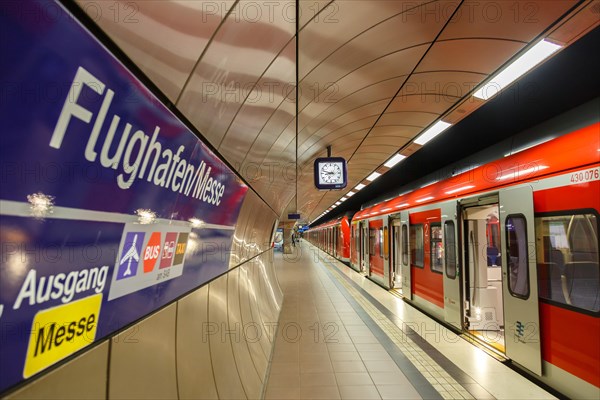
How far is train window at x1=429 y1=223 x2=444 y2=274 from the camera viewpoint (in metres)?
7.00

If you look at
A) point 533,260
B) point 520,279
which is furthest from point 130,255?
point 520,279

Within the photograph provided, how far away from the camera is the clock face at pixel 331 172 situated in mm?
6387

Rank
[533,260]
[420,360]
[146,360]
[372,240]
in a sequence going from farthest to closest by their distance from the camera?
[372,240], [420,360], [533,260], [146,360]

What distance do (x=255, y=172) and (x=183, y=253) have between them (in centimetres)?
258

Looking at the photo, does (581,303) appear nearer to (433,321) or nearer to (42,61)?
(433,321)

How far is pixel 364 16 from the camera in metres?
2.71

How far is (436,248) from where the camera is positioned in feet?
23.5

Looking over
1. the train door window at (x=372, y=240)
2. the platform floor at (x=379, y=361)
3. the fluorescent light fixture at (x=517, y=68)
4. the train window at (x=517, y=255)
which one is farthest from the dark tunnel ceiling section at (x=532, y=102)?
the platform floor at (x=379, y=361)

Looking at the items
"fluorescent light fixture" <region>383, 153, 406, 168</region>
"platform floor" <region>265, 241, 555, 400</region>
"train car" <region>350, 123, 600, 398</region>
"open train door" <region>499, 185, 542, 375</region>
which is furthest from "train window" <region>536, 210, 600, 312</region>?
"fluorescent light fixture" <region>383, 153, 406, 168</region>

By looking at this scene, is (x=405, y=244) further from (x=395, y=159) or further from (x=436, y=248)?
(x=395, y=159)

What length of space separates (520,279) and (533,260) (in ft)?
1.15

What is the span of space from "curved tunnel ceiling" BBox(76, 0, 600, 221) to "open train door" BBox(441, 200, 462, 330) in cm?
194

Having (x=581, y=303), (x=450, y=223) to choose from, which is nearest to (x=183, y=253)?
(x=581, y=303)

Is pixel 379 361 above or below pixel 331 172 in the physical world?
below
